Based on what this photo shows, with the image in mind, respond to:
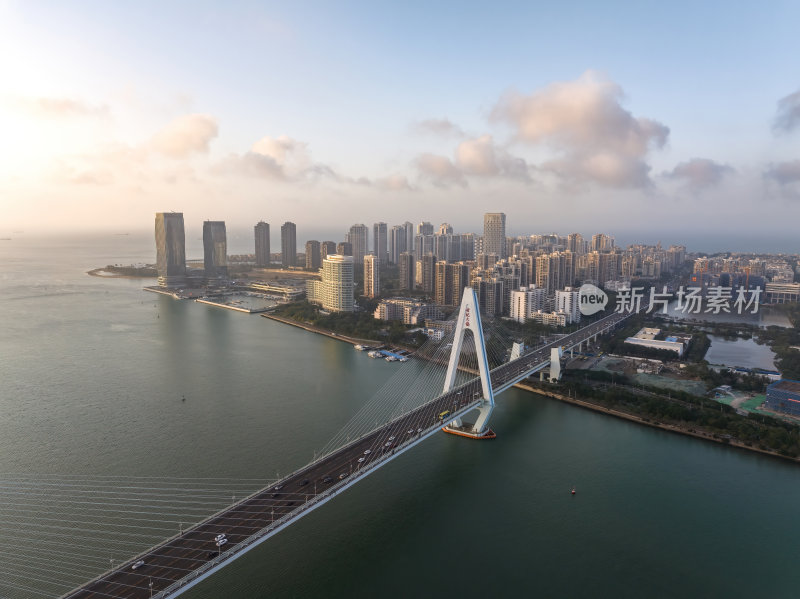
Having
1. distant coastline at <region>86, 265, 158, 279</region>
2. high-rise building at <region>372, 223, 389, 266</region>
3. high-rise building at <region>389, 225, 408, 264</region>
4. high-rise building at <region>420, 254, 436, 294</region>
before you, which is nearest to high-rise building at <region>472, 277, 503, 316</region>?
high-rise building at <region>420, 254, 436, 294</region>

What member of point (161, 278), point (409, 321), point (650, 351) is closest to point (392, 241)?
point (161, 278)

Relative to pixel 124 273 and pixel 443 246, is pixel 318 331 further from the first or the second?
pixel 124 273

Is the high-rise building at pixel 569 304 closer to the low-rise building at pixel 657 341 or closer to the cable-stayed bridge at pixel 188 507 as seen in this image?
the low-rise building at pixel 657 341

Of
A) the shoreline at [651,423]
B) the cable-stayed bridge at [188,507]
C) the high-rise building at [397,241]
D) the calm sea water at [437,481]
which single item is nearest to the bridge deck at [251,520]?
the cable-stayed bridge at [188,507]

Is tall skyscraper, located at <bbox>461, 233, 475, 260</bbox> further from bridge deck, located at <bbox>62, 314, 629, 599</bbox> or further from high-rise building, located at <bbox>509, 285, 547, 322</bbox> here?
bridge deck, located at <bbox>62, 314, 629, 599</bbox>

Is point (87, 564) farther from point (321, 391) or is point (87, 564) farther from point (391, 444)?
point (321, 391)

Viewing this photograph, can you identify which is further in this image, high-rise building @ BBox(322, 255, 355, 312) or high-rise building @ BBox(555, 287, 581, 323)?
high-rise building @ BBox(322, 255, 355, 312)
